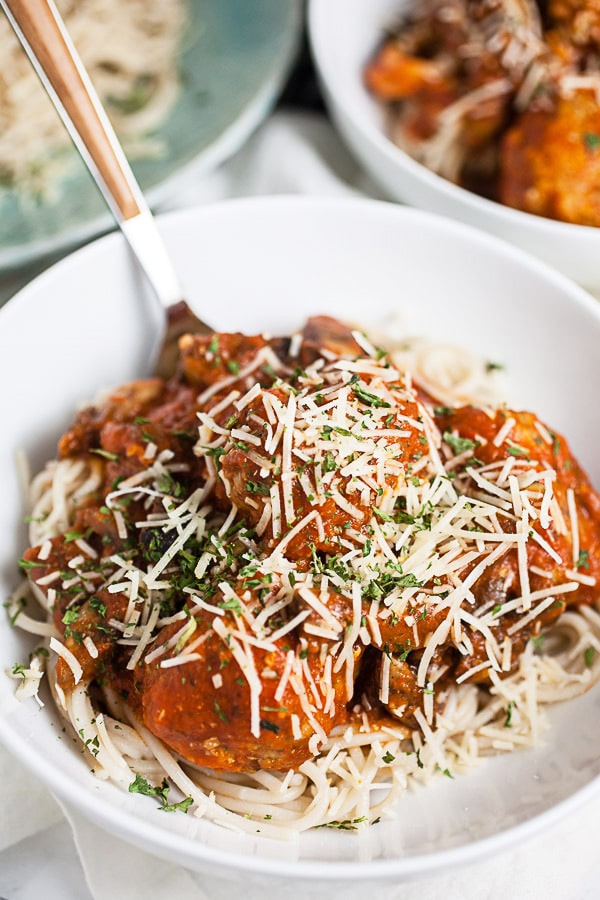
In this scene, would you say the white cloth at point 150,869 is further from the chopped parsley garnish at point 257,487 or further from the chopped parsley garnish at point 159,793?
the chopped parsley garnish at point 257,487

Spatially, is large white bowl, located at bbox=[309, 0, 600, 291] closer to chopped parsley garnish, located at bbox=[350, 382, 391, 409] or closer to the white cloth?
chopped parsley garnish, located at bbox=[350, 382, 391, 409]

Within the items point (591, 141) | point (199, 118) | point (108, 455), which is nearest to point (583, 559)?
point (108, 455)

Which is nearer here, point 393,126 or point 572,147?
point 572,147

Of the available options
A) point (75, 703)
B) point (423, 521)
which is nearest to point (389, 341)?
point (423, 521)

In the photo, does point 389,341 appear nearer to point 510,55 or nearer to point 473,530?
point 473,530

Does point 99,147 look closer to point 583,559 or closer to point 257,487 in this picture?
point 257,487

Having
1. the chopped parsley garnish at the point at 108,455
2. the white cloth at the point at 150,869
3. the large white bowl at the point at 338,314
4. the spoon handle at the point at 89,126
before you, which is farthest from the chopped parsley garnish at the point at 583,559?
the spoon handle at the point at 89,126

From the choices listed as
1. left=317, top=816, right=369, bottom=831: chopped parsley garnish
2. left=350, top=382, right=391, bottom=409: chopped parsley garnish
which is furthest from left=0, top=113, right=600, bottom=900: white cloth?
left=350, top=382, right=391, bottom=409: chopped parsley garnish
